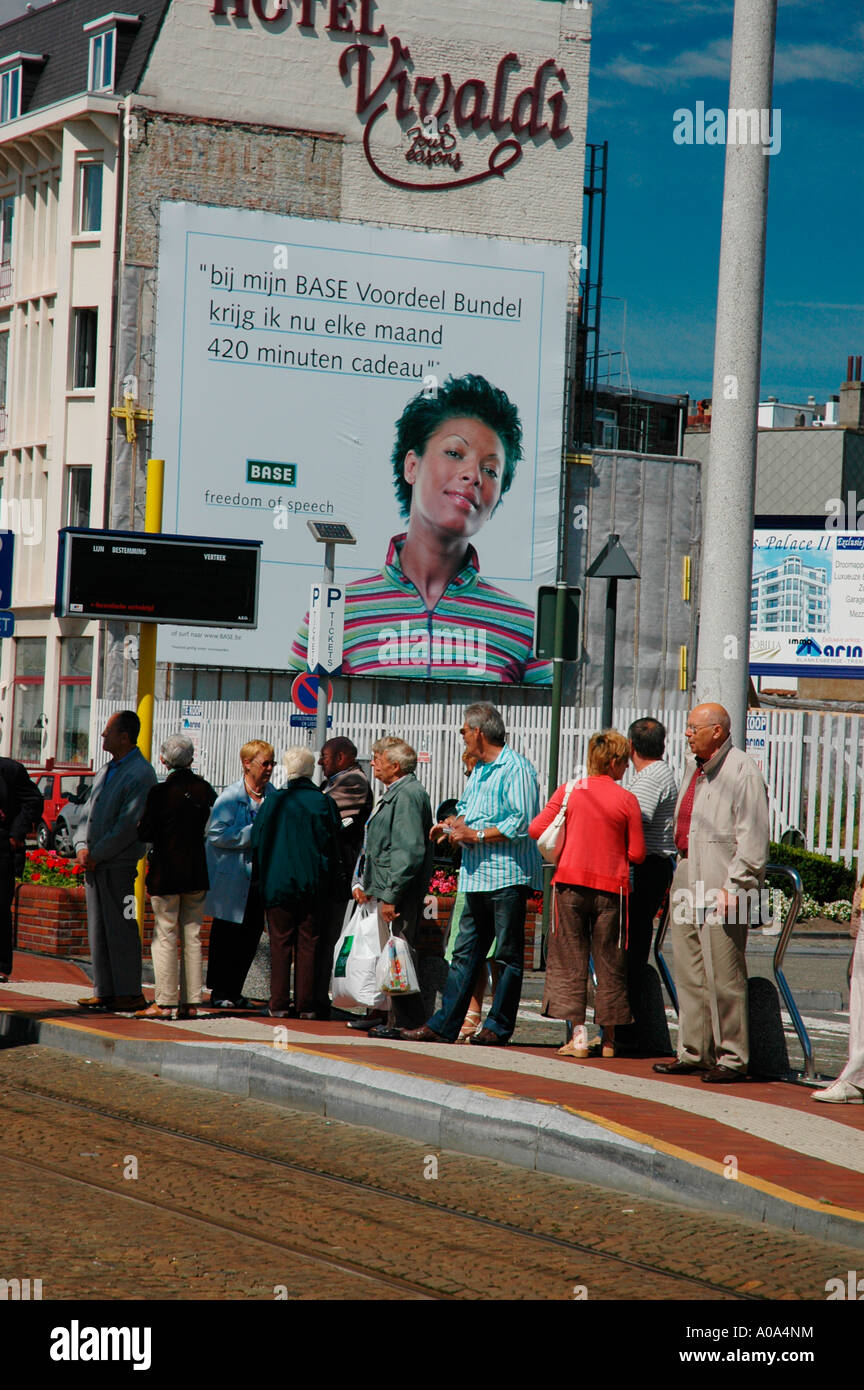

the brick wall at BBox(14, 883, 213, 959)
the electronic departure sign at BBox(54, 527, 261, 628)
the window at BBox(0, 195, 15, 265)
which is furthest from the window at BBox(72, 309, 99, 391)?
the electronic departure sign at BBox(54, 527, 261, 628)

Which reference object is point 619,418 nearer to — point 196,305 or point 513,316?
point 513,316

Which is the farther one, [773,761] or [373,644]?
[373,644]

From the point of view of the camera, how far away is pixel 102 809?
39.2ft

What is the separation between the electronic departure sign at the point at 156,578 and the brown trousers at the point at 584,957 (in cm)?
394

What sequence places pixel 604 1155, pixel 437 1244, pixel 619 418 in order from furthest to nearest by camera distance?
pixel 619 418
pixel 604 1155
pixel 437 1244

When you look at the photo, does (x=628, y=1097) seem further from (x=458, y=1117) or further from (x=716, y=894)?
(x=716, y=894)

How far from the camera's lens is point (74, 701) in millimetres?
38062

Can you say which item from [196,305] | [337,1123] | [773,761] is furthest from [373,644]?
[337,1123]

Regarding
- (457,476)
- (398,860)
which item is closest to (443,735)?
(457,476)

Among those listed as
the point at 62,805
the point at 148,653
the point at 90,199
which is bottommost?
the point at 62,805

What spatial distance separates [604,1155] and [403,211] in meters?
34.4

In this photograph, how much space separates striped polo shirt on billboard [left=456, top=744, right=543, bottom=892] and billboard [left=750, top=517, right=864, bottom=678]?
139 ft

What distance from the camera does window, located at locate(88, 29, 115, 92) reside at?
3881 centimetres

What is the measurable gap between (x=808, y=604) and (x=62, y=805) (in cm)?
3255
